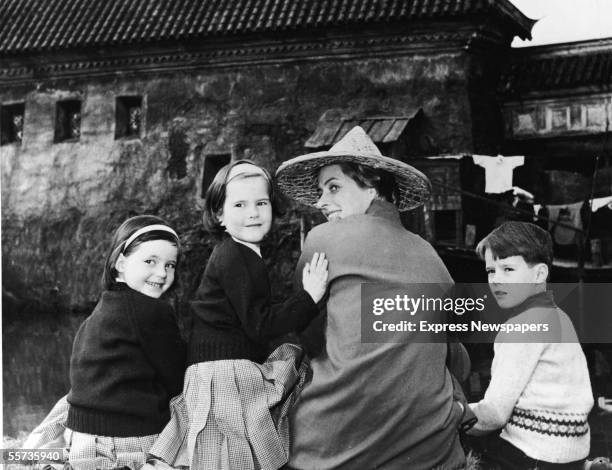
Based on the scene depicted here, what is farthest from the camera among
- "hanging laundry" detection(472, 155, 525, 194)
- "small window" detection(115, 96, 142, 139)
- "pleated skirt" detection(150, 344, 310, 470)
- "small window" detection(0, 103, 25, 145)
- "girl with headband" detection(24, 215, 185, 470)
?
"small window" detection(115, 96, 142, 139)

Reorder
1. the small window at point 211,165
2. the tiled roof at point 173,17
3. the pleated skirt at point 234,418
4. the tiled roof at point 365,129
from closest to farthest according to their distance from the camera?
the pleated skirt at point 234,418, the tiled roof at point 365,129, the tiled roof at point 173,17, the small window at point 211,165

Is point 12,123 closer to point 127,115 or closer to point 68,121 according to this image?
point 68,121

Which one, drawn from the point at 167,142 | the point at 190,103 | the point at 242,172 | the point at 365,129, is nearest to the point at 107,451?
the point at 242,172

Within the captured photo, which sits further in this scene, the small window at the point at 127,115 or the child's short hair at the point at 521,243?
the small window at the point at 127,115

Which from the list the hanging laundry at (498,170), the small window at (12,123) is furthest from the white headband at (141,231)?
the small window at (12,123)

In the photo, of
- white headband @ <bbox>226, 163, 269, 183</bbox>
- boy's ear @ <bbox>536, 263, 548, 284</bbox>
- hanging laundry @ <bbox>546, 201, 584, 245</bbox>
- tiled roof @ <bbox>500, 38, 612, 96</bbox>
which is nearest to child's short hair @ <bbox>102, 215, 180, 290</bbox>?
white headband @ <bbox>226, 163, 269, 183</bbox>

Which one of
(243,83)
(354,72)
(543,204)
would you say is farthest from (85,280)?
(543,204)

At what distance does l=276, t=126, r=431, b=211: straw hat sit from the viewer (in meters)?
2.59

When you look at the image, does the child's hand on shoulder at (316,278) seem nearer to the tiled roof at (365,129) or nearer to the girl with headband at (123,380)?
the girl with headband at (123,380)

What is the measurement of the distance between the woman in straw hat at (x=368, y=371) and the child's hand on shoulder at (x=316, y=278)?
0.03 m

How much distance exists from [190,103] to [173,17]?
23.6 inches

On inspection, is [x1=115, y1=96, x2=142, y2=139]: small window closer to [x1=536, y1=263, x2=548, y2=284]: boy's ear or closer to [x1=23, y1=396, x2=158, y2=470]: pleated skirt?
[x1=23, y1=396, x2=158, y2=470]: pleated skirt

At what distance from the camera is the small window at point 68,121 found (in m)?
A: 6.67

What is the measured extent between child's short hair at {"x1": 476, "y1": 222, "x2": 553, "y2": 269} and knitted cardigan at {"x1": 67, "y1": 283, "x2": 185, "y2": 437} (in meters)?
0.94
